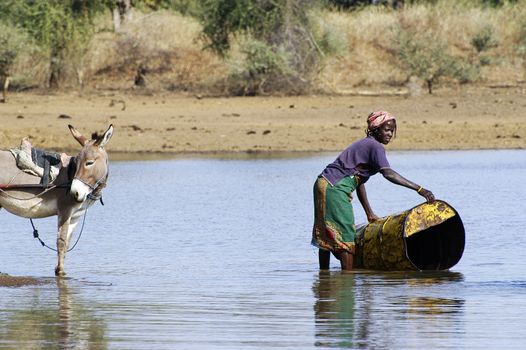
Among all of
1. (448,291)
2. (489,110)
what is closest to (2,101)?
(489,110)

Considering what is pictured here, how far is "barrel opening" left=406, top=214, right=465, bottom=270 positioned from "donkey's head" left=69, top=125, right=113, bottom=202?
2.68 metres

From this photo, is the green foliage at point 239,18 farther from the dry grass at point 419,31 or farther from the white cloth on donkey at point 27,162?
the white cloth on donkey at point 27,162

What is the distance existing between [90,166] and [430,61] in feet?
64.5

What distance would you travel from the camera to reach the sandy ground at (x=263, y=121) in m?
22.7

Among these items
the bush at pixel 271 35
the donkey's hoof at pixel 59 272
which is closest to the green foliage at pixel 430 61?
the bush at pixel 271 35

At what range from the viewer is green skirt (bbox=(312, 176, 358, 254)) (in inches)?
405

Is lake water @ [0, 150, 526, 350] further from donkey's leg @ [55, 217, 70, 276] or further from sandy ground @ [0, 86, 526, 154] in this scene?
sandy ground @ [0, 86, 526, 154]

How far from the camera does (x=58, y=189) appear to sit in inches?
397

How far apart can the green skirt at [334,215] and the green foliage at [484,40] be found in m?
23.5

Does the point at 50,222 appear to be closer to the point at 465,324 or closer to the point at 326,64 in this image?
the point at 465,324

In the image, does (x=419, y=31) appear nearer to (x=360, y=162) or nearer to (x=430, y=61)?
(x=430, y=61)

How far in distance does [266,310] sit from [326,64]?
73.2 feet

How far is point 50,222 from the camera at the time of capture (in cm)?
1454

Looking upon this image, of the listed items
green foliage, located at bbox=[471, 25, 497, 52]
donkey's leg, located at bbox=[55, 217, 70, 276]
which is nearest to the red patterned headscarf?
donkey's leg, located at bbox=[55, 217, 70, 276]
